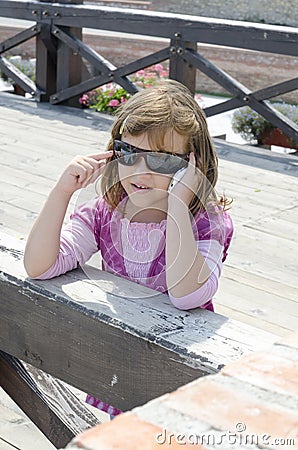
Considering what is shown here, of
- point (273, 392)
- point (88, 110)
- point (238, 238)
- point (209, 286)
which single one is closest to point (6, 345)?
point (209, 286)

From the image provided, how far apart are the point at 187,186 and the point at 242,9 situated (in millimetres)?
26441

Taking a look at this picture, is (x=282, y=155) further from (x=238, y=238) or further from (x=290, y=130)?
(x=238, y=238)

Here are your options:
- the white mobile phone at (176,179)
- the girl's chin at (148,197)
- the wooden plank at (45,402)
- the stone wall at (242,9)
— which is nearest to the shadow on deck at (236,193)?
the girl's chin at (148,197)

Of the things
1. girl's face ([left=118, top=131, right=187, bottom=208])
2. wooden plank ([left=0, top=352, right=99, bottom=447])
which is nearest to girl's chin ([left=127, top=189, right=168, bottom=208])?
girl's face ([left=118, top=131, right=187, bottom=208])

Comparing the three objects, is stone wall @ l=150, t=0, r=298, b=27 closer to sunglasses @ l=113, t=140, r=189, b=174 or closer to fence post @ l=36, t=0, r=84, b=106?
fence post @ l=36, t=0, r=84, b=106

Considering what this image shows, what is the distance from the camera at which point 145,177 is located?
1682mm

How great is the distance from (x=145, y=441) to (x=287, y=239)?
124 inches

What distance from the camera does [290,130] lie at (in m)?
5.67

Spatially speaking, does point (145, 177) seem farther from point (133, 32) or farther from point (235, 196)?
point (133, 32)

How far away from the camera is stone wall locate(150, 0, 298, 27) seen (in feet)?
86.7

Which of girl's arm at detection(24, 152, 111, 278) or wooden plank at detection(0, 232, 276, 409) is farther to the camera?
girl's arm at detection(24, 152, 111, 278)

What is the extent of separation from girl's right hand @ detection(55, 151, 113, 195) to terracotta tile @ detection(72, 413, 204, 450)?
96cm

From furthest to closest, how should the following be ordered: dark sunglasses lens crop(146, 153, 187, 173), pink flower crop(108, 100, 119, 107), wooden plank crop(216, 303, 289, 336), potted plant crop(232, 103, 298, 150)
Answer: pink flower crop(108, 100, 119, 107) < potted plant crop(232, 103, 298, 150) < wooden plank crop(216, 303, 289, 336) < dark sunglasses lens crop(146, 153, 187, 173)

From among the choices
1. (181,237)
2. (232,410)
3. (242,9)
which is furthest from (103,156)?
(242,9)
